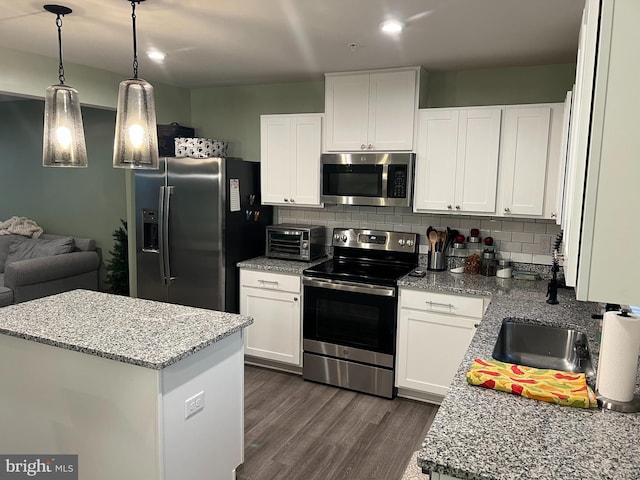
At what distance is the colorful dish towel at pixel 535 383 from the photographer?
1.59 meters

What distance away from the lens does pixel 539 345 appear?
7.97 ft

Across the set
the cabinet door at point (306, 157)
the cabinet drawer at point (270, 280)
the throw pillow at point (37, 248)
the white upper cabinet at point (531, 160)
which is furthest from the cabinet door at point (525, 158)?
the throw pillow at point (37, 248)

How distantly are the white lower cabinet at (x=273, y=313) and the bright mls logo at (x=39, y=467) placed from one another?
1.91m

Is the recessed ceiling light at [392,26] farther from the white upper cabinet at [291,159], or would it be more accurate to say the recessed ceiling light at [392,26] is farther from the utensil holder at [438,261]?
the utensil holder at [438,261]

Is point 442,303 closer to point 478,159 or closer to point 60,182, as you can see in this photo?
point 478,159

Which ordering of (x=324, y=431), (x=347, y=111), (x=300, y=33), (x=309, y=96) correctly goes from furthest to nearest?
1. (x=309, y=96)
2. (x=347, y=111)
3. (x=324, y=431)
4. (x=300, y=33)

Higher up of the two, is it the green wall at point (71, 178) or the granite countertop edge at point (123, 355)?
the green wall at point (71, 178)

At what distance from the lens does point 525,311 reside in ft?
8.76

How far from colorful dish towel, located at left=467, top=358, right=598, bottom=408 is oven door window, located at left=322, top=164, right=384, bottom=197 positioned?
2.09 metres

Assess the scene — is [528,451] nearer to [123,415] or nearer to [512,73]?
[123,415]

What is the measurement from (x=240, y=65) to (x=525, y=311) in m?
2.65

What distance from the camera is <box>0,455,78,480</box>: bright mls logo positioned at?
7.26 ft

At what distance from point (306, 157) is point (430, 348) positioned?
1795 mm

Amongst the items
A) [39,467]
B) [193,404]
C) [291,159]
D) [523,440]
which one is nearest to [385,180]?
[291,159]
